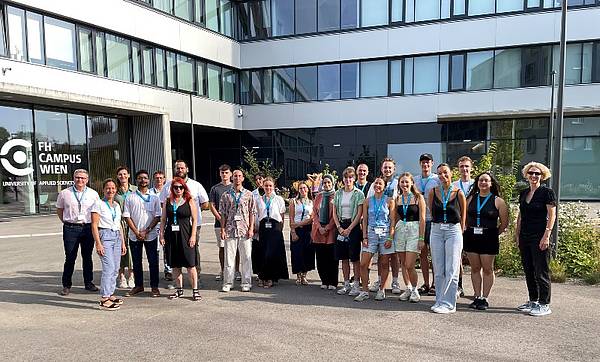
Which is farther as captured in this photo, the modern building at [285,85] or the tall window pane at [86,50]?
the tall window pane at [86,50]

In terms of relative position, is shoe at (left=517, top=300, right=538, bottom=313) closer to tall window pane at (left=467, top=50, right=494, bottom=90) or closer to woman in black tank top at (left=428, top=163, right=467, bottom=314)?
woman in black tank top at (left=428, top=163, right=467, bottom=314)

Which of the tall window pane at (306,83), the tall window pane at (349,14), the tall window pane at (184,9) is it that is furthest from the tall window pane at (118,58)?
the tall window pane at (349,14)

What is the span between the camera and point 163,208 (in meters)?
5.93

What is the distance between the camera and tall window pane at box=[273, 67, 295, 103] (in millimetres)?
23266

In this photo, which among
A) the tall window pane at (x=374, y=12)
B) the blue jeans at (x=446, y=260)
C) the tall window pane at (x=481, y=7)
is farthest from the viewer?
the tall window pane at (x=374, y=12)

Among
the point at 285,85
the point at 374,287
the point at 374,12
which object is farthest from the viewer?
the point at 285,85

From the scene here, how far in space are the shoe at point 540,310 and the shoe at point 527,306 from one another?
32 millimetres

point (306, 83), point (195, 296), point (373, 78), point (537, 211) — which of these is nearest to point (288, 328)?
point (195, 296)

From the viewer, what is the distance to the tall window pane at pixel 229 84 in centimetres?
2353

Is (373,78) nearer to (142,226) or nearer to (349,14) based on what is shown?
(349,14)

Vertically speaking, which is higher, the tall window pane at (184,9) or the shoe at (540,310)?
the tall window pane at (184,9)

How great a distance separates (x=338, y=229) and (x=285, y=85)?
A: 18598 millimetres

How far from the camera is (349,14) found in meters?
21.7

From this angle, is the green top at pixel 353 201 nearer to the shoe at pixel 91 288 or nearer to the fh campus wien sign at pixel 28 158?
the shoe at pixel 91 288
